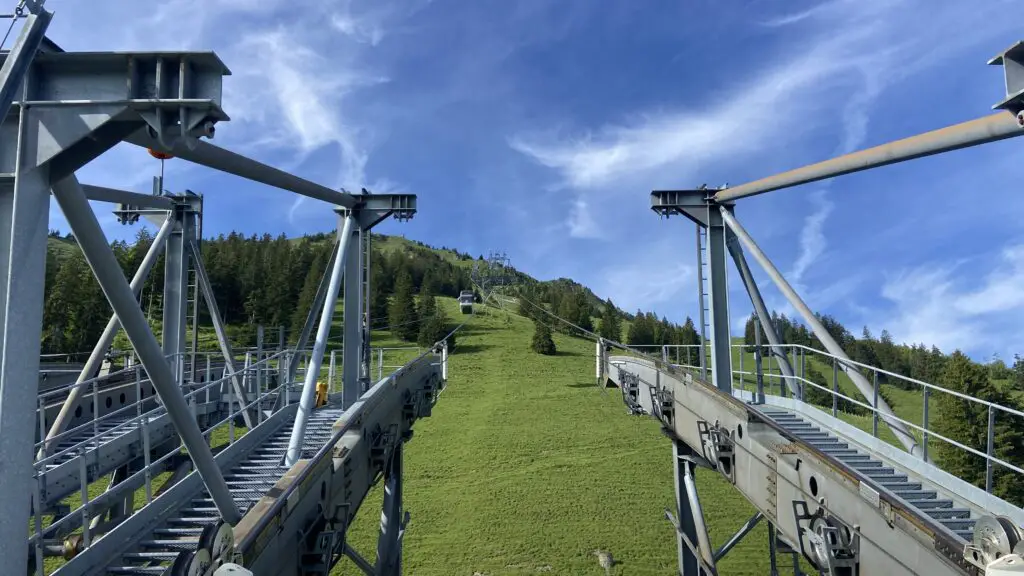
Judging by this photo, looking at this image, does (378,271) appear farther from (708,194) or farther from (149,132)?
(149,132)

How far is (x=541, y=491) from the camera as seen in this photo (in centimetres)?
2648

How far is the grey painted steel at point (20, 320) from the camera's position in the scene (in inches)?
160

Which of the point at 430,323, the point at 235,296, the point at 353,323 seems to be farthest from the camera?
the point at 235,296

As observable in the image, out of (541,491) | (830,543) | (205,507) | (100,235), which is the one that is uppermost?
(100,235)

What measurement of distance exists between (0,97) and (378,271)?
8443 cm

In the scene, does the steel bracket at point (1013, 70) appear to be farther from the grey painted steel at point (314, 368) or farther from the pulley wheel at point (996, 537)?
the grey painted steel at point (314, 368)

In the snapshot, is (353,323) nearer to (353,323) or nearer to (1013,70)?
(353,323)

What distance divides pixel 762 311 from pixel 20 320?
11.8m

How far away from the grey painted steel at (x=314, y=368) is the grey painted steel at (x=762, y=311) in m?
7.97

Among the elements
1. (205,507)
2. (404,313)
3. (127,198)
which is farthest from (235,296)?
(205,507)

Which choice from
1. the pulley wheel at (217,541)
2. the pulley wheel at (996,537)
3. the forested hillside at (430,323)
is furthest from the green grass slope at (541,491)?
the pulley wheel at (996,537)

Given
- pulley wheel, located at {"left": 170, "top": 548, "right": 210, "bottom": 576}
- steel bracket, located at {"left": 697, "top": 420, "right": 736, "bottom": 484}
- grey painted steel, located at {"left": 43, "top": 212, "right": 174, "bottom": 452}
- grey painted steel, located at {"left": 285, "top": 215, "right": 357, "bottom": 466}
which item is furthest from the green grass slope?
pulley wheel, located at {"left": 170, "top": 548, "right": 210, "bottom": 576}

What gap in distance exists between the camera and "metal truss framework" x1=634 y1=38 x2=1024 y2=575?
A: 16.2ft

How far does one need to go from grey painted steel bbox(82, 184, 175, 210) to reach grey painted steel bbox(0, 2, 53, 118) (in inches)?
298
